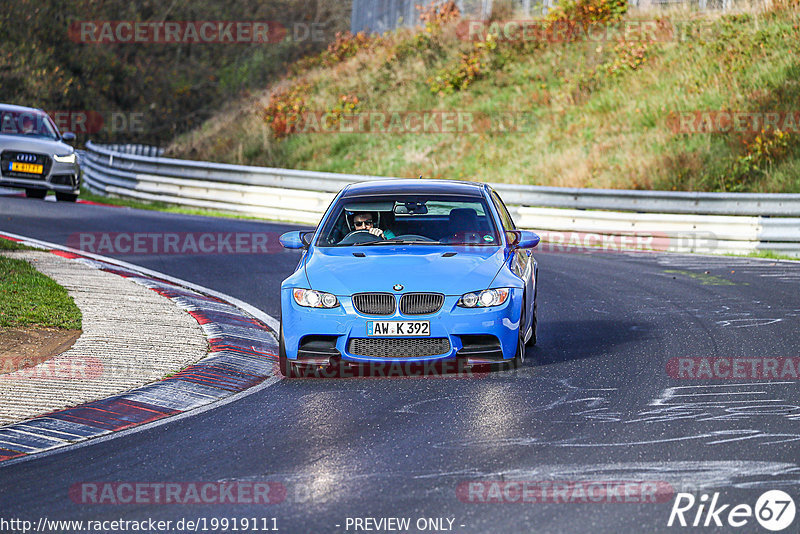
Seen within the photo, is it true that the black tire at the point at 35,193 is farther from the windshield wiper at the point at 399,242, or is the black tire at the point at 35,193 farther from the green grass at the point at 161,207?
the windshield wiper at the point at 399,242

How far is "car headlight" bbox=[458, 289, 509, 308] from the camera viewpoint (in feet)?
29.0

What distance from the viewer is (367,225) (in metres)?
10.3

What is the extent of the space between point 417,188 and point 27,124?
1685 centimetres

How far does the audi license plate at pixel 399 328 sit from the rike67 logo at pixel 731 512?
11.2ft

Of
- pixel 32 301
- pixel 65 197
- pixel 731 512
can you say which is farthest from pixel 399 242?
pixel 65 197

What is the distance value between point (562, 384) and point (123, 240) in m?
11.3

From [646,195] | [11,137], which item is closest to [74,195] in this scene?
[11,137]

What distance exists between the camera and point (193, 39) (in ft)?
171

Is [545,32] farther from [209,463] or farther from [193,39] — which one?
[209,463]

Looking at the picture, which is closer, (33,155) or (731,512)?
(731,512)

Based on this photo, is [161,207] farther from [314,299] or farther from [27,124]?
[314,299]

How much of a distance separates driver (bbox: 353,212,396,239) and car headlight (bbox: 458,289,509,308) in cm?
152

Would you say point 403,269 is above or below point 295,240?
below

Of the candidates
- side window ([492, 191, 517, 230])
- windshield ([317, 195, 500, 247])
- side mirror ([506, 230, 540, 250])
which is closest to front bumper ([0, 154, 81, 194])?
windshield ([317, 195, 500, 247])
